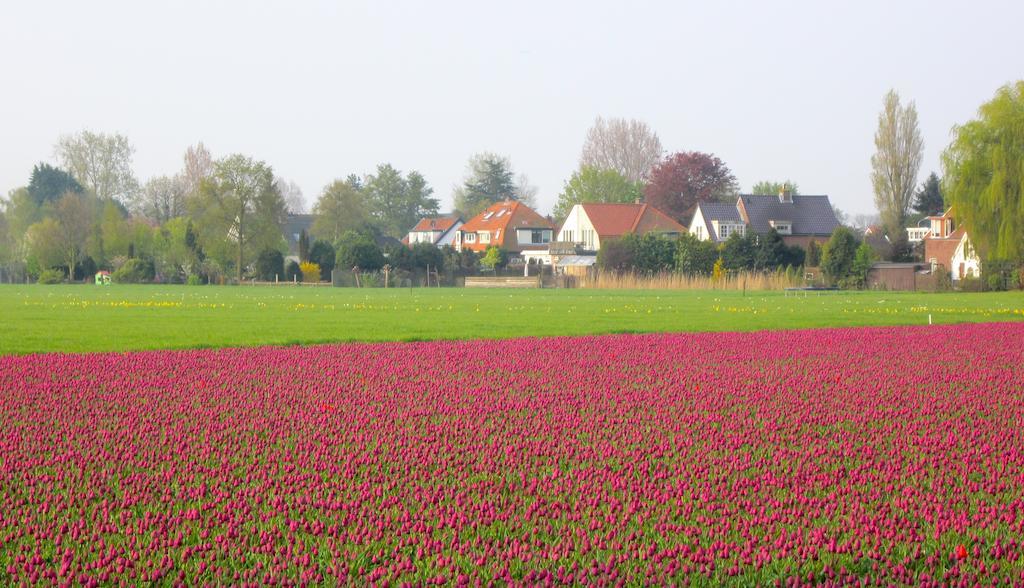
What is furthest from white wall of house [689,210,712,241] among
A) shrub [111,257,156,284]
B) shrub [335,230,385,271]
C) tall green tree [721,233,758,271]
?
shrub [111,257,156,284]

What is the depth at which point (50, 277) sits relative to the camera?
77.8 meters

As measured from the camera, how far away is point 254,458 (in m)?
8.30

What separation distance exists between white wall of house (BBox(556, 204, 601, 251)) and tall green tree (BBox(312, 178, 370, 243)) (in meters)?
21.9

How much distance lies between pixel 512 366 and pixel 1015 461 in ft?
25.8

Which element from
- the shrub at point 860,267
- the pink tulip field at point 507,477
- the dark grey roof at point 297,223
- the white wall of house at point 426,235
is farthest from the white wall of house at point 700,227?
the pink tulip field at point 507,477

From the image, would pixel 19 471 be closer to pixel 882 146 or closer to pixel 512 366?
pixel 512 366

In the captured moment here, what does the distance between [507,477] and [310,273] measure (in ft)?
232

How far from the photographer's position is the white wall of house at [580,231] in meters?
99.0

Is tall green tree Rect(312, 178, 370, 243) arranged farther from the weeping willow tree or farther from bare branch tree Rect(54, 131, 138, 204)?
the weeping willow tree

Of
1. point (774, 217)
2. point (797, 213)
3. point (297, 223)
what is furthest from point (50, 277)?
point (297, 223)

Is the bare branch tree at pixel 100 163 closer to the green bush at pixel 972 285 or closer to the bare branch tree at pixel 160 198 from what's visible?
the bare branch tree at pixel 160 198

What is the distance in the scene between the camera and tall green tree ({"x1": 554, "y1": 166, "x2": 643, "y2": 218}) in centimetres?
11738

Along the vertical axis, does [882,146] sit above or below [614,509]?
above

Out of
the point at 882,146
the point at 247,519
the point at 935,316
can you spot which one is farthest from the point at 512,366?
the point at 882,146
